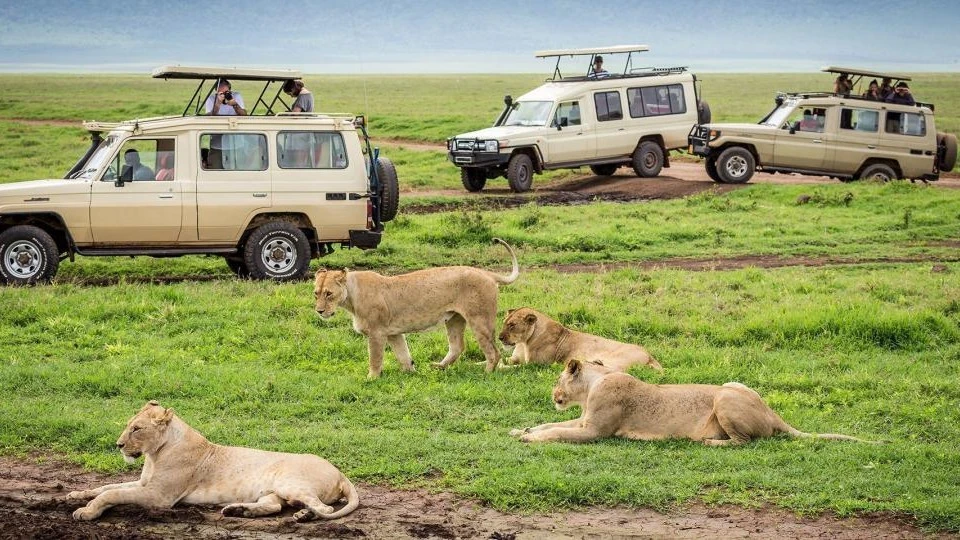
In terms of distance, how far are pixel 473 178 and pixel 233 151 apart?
37.4 feet

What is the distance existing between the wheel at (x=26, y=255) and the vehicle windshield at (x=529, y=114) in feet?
43.3

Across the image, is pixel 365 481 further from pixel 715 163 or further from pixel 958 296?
pixel 715 163

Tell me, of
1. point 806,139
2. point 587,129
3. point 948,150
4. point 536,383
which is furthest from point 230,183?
point 948,150

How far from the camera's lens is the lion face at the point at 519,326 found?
37.9 ft

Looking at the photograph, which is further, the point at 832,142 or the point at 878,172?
the point at 878,172

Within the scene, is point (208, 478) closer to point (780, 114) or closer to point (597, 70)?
point (780, 114)

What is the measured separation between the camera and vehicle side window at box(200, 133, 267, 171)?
15461 mm

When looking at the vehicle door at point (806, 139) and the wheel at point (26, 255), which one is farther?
the vehicle door at point (806, 139)

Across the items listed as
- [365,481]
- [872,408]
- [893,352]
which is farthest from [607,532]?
[893,352]

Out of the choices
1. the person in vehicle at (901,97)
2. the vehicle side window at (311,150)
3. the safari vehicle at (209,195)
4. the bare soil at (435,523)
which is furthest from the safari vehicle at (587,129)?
the bare soil at (435,523)

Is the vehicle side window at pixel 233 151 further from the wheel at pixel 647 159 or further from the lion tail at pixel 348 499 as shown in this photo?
the wheel at pixel 647 159

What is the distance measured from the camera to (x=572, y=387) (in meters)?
9.72

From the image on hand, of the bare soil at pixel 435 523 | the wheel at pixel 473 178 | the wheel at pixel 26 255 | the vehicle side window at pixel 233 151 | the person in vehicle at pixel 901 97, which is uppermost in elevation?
the person in vehicle at pixel 901 97

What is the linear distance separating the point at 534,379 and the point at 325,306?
193 centimetres
